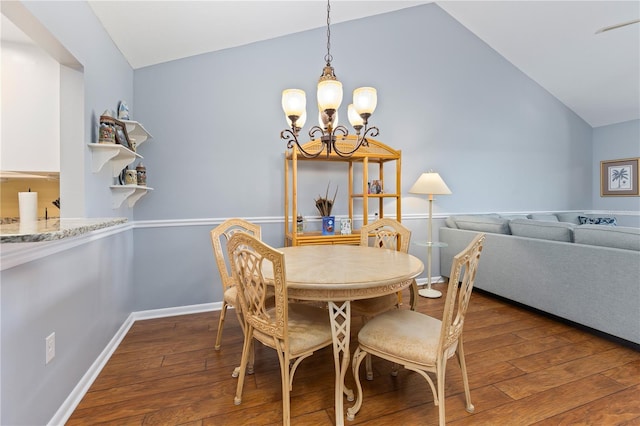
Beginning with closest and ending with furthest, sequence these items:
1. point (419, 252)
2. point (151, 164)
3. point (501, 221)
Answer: point (151, 164)
point (501, 221)
point (419, 252)

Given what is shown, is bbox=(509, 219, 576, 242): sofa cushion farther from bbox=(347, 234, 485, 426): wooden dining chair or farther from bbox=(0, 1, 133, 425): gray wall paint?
bbox=(0, 1, 133, 425): gray wall paint

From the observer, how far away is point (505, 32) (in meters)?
4.05

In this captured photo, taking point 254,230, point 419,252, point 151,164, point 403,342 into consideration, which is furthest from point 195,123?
point 419,252

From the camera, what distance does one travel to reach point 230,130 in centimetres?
311

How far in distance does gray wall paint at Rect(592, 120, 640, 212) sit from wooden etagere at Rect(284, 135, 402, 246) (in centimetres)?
403

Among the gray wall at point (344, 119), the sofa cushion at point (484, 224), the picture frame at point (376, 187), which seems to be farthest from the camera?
the picture frame at point (376, 187)

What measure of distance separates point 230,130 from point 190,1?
110cm

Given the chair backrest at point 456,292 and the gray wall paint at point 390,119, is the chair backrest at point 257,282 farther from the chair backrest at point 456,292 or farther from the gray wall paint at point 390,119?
the gray wall paint at point 390,119

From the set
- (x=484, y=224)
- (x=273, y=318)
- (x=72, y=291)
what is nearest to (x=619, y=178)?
(x=484, y=224)

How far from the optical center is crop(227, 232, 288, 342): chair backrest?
1407 mm

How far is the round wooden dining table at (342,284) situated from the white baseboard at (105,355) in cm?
122

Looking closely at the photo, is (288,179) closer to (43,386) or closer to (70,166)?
(70,166)

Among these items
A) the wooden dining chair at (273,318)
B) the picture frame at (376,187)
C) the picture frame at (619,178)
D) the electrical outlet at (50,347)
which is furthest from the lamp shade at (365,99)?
the picture frame at (619,178)

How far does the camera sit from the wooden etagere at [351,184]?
3004mm
